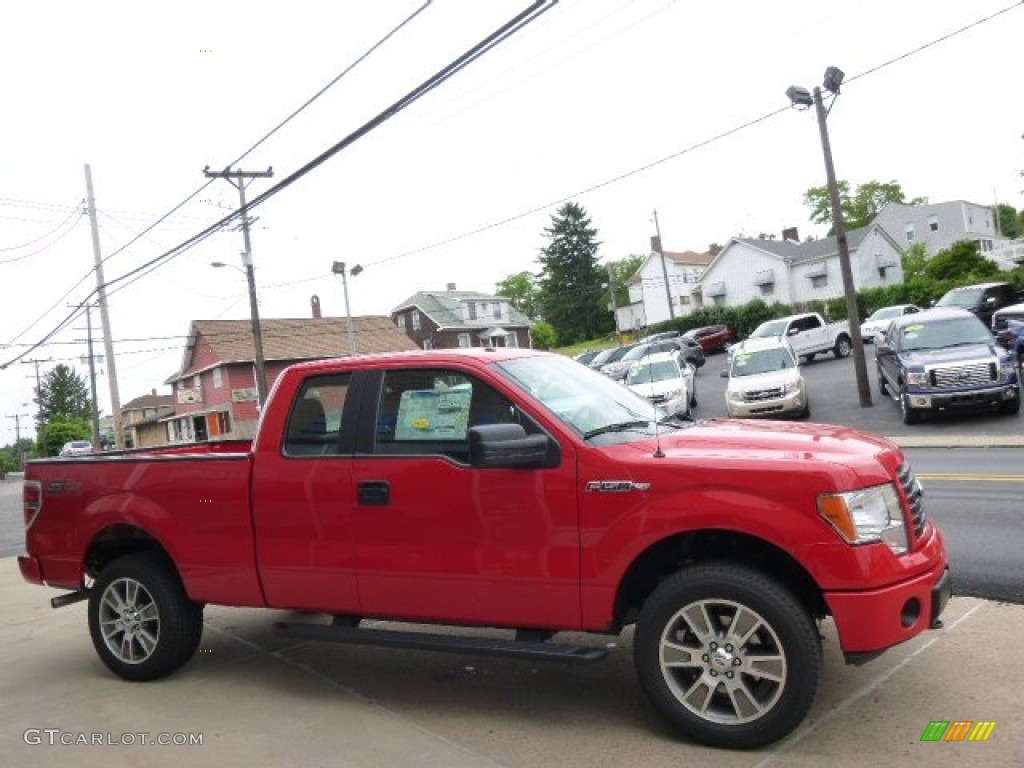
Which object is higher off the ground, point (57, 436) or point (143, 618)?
point (57, 436)

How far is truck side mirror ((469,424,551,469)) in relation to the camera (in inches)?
162

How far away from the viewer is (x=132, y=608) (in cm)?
556

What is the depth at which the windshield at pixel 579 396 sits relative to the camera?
14.8 ft

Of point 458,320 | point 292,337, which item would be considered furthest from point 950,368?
point 458,320

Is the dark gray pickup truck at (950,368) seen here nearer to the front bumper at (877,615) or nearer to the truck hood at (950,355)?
the truck hood at (950,355)

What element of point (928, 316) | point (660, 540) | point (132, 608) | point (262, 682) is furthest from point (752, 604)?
point (928, 316)

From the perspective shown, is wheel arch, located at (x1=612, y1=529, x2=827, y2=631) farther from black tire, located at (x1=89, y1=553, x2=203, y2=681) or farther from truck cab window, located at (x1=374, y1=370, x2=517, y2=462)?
black tire, located at (x1=89, y1=553, x2=203, y2=681)

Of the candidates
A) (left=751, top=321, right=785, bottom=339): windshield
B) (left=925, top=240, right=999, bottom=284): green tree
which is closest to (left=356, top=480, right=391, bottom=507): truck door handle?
(left=751, top=321, right=785, bottom=339): windshield

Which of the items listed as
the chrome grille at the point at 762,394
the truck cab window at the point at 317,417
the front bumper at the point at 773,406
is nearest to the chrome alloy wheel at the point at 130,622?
the truck cab window at the point at 317,417

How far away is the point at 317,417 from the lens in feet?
16.6

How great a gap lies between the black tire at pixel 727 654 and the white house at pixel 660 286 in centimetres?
7500

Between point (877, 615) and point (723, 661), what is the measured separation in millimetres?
673

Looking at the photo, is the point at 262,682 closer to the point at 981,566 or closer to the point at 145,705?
the point at 145,705

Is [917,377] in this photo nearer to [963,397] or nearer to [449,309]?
[963,397]
